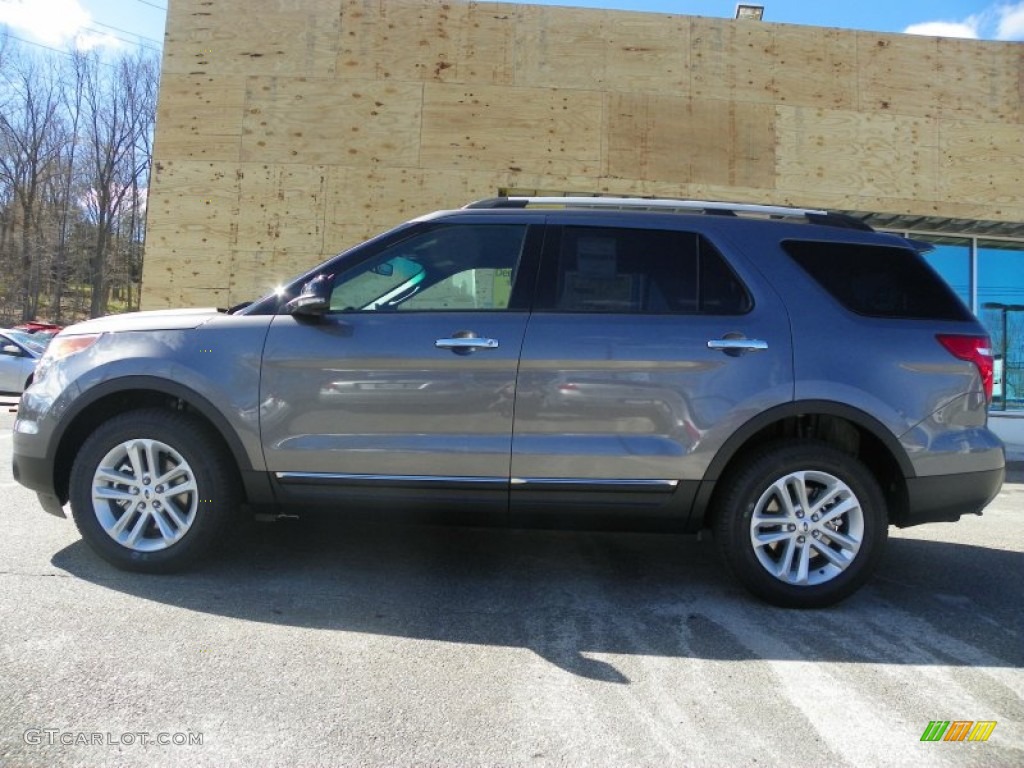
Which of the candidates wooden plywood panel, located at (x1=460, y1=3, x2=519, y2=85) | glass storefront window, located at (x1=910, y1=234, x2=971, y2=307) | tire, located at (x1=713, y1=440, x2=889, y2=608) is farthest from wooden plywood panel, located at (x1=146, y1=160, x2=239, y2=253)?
glass storefront window, located at (x1=910, y1=234, x2=971, y2=307)

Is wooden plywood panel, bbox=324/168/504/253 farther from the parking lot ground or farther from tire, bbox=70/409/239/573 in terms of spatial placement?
tire, bbox=70/409/239/573

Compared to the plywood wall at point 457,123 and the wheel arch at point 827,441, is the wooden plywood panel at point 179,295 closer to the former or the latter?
the plywood wall at point 457,123

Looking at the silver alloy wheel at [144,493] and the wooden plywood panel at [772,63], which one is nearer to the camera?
the silver alloy wheel at [144,493]

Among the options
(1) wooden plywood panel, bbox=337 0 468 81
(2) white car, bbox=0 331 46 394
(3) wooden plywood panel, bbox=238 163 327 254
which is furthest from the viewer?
(2) white car, bbox=0 331 46 394

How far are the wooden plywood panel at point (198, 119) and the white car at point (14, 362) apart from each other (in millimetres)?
6622

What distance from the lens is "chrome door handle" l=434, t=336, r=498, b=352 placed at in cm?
371

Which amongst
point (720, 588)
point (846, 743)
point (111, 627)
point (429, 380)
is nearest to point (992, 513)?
point (720, 588)

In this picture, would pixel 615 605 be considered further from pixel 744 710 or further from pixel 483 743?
pixel 483 743

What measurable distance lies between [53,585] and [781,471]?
3706 mm

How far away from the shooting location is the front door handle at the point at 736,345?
3717 mm

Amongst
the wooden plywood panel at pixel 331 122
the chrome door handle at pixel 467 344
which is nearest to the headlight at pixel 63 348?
the chrome door handle at pixel 467 344

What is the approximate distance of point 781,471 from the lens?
3.71m

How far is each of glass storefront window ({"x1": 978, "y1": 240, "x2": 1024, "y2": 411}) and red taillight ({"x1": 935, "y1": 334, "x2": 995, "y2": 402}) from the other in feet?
28.1
